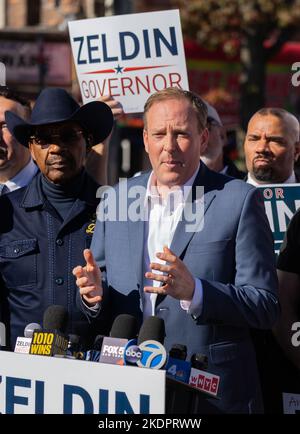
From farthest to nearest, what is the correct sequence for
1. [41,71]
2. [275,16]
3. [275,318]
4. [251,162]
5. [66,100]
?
[275,16], [41,71], [251,162], [66,100], [275,318]

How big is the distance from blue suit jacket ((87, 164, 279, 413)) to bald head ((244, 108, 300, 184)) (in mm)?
1265

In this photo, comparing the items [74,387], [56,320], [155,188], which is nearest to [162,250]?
[155,188]

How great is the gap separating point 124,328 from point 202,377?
1.17 ft

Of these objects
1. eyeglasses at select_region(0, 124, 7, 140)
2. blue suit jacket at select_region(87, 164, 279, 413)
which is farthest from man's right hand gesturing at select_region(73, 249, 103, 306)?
eyeglasses at select_region(0, 124, 7, 140)

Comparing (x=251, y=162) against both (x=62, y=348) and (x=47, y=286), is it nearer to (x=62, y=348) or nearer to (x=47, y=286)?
(x=47, y=286)

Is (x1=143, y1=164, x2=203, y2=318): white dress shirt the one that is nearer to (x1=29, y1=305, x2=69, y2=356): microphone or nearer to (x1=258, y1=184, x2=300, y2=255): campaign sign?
(x1=29, y1=305, x2=69, y2=356): microphone

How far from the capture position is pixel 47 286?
16.8ft

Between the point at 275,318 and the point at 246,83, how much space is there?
16.4m

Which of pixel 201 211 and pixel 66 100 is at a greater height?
pixel 66 100

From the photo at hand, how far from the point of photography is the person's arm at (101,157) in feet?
20.7

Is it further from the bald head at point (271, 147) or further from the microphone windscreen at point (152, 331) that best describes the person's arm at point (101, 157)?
the microphone windscreen at point (152, 331)

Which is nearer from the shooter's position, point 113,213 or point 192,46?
point 113,213
